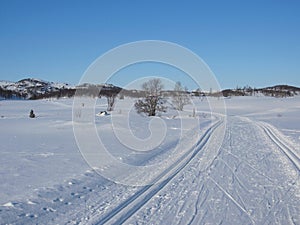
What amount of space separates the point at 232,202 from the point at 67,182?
3.86 metres

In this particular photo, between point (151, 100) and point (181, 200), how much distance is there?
31.6m

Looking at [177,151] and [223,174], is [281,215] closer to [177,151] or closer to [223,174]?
[223,174]

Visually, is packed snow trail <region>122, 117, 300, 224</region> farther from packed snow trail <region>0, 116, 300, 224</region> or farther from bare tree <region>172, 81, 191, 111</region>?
bare tree <region>172, 81, 191, 111</region>

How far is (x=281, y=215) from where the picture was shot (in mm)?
5184

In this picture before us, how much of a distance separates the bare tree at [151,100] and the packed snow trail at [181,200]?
27.6 metres

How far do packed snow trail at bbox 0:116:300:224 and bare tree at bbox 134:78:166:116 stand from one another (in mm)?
27602

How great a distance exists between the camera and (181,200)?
592cm

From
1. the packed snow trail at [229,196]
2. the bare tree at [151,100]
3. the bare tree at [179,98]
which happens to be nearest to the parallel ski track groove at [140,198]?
the packed snow trail at [229,196]

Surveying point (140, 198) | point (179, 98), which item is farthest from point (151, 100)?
point (140, 198)

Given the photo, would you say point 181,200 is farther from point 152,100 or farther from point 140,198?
point 152,100

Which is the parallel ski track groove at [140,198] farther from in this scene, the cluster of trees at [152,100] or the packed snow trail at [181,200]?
the cluster of trees at [152,100]

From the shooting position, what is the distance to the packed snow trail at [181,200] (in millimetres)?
5020

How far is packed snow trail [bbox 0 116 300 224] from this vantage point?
5.02m

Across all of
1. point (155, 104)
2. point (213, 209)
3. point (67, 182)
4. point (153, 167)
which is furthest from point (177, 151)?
point (155, 104)
